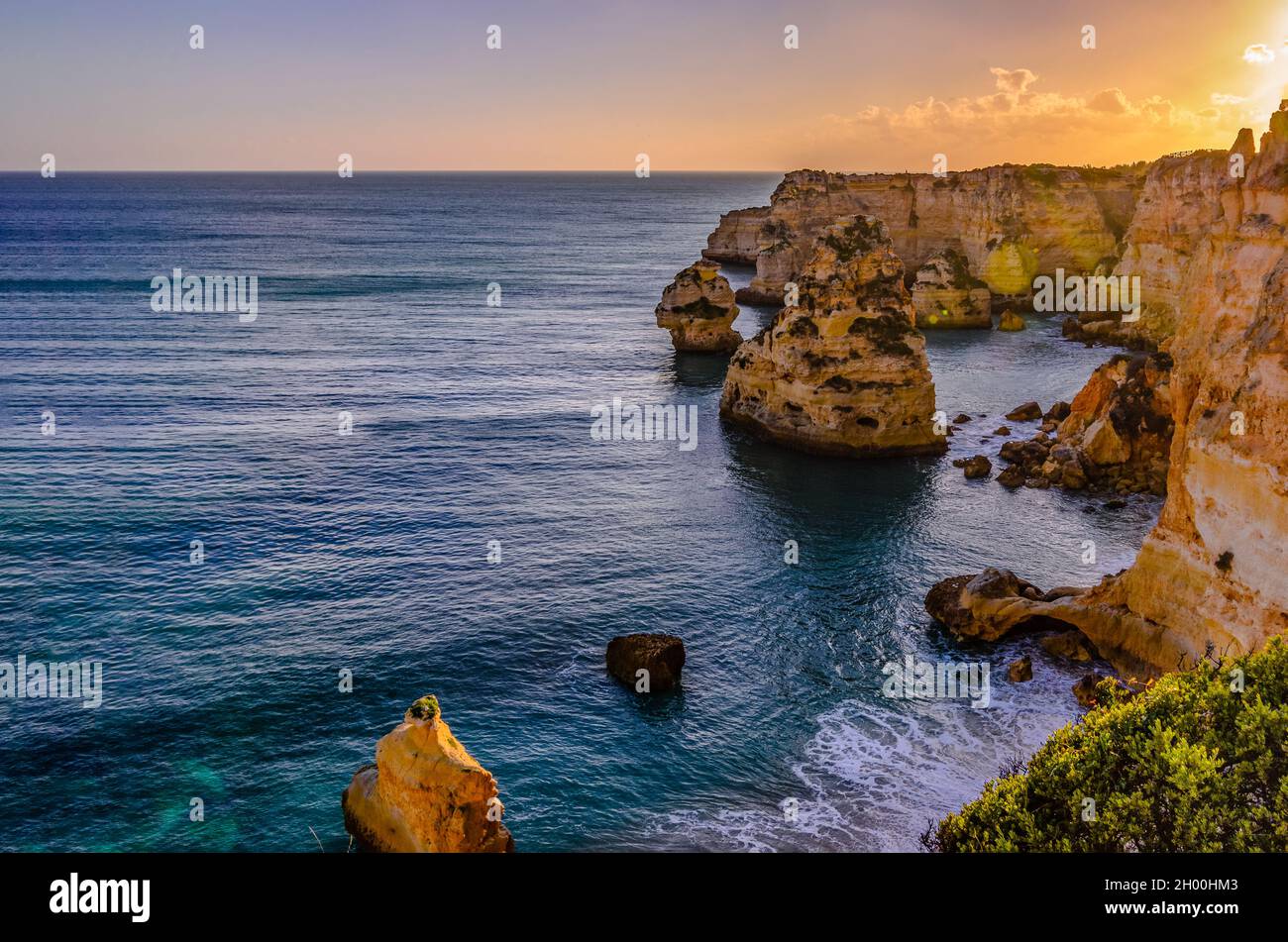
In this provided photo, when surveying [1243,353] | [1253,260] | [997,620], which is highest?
[1253,260]

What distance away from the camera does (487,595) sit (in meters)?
40.8

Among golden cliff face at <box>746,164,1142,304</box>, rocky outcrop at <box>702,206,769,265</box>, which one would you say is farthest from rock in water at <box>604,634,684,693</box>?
rocky outcrop at <box>702,206,769,265</box>

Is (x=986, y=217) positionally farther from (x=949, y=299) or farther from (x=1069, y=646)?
(x=1069, y=646)

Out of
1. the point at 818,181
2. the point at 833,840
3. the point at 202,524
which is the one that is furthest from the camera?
the point at 818,181

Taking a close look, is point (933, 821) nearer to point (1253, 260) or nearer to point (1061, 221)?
point (1253, 260)

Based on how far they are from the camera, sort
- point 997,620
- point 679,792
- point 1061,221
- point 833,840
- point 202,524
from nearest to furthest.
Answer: point 833,840, point 679,792, point 997,620, point 202,524, point 1061,221

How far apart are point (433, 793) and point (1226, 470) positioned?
78.1ft

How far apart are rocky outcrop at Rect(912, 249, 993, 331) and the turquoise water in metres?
20.6

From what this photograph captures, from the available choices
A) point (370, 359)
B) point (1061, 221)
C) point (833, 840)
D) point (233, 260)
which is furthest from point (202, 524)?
point (233, 260)

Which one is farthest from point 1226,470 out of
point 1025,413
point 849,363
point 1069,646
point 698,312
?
point 698,312

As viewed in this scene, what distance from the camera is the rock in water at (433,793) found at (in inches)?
917

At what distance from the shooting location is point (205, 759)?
96.8 feet
